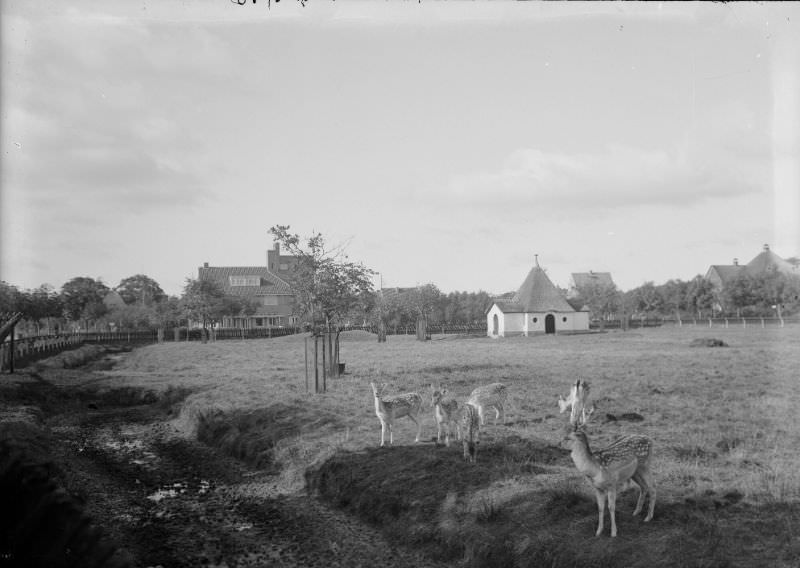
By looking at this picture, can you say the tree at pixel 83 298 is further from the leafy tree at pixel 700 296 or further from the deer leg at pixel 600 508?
the deer leg at pixel 600 508

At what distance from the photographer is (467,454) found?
13.5 m

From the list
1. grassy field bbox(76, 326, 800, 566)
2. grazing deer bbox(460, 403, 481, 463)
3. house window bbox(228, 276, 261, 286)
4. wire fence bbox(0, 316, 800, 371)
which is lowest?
grassy field bbox(76, 326, 800, 566)

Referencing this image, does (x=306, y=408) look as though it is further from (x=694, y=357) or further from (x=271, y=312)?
(x=271, y=312)

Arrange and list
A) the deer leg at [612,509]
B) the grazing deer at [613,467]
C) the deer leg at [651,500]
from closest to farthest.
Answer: the deer leg at [612,509], the grazing deer at [613,467], the deer leg at [651,500]

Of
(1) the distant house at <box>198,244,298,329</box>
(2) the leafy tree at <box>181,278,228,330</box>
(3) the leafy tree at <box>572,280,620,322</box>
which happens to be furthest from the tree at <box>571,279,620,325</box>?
(2) the leafy tree at <box>181,278,228,330</box>

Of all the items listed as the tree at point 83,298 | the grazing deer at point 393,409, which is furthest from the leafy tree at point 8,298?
the grazing deer at point 393,409

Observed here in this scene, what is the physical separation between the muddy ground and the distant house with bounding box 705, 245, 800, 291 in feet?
340

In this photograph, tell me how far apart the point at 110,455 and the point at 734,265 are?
142m

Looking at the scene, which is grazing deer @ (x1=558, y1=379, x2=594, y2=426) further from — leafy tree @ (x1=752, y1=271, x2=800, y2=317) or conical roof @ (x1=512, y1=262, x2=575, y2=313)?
leafy tree @ (x1=752, y1=271, x2=800, y2=317)

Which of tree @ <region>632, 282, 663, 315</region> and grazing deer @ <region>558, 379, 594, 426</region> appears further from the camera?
tree @ <region>632, 282, 663, 315</region>

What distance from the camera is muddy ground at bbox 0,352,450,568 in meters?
10.9

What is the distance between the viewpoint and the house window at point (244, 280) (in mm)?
108250

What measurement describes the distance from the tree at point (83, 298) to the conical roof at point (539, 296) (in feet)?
230

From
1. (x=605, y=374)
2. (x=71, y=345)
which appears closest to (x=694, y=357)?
(x=605, y=374)
